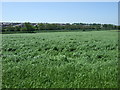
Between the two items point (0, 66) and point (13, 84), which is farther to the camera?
point (0, 66)

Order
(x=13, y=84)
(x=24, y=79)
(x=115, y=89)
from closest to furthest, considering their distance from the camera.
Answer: (x=115, y=89), (x=13, y=84), (x=24, y=79)

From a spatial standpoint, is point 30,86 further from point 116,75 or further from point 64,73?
point 116,75

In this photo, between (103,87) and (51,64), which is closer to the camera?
(103,87)

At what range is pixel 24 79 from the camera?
667 centimetres

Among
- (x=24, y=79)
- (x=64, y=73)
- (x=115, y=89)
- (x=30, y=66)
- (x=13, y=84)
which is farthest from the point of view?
(x=30, y=66)

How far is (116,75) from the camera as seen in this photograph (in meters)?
7.07

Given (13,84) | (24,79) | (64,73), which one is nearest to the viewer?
(13,84)

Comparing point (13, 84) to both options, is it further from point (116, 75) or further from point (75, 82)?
point (116, 75)

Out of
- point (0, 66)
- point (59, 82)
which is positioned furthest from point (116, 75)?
point (0, 66)

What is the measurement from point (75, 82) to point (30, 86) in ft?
5.18

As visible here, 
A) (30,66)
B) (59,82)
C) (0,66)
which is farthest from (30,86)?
(0,66)

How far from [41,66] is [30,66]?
0.52 m

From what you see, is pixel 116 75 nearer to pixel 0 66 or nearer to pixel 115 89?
pixel 115 89

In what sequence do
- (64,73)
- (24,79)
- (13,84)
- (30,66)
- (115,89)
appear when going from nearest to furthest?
(115,89) < (13,84) < (24,79) < (64,73) < (30,66)
